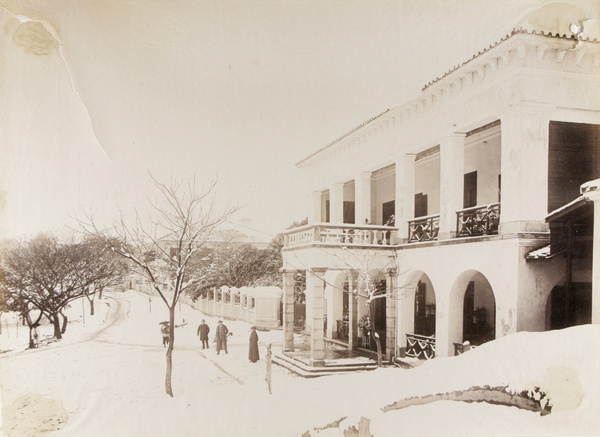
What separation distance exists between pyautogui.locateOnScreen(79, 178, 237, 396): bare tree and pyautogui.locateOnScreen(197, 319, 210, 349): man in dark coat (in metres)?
0.32

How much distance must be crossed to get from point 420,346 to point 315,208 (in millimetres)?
2049

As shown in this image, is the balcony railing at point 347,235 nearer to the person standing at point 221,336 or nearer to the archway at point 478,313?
the archway at point 478,313

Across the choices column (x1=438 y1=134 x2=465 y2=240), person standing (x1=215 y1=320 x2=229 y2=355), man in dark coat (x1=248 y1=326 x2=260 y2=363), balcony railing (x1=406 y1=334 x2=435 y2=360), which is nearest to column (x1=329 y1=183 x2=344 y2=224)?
column (x1=438 y1=134 x2=465 y2=240)

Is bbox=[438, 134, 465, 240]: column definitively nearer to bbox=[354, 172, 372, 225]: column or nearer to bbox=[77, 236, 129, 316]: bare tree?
bbox=[354, 172, 372, 225]: column

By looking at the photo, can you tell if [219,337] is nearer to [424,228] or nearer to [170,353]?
[170,353]

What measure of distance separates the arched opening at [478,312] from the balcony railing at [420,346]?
77cm

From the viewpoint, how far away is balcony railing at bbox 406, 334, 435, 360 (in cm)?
603

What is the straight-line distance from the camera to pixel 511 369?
4.27 meters

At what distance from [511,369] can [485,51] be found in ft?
8.58

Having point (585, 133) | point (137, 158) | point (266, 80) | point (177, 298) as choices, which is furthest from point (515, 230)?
point (137, 158)

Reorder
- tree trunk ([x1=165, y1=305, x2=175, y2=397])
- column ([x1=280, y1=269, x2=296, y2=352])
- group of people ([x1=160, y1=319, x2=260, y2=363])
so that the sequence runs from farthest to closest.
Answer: column ([x1=280, y1=269, x2=296, y2=352]) → group of people ([x1=160, y1=319, x2=260, y2=363]) → tree trunk ([x1=165, y1=305, x2=175, y2=397])

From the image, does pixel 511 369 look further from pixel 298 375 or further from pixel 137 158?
pixel 137 158

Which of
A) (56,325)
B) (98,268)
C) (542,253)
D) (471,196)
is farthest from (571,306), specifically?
(56,325)

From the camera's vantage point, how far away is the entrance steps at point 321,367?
5.99 m
